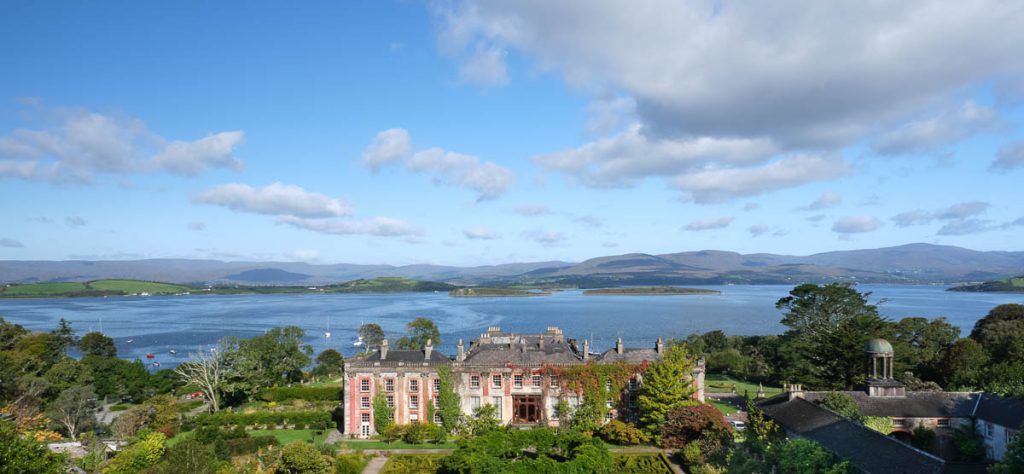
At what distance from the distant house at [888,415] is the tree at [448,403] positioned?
20.1m

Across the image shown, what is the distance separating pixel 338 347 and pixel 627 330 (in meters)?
60.0

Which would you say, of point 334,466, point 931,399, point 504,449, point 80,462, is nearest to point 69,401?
point 80,462

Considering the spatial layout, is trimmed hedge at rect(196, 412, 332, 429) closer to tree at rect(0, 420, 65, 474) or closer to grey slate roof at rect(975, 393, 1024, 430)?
tree at rect(0, 420, 65, 474)

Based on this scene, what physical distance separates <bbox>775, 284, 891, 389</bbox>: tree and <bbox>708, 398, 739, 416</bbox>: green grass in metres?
6.19

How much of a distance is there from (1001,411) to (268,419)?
46418 millimetres

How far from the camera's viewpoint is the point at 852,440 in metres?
26.9

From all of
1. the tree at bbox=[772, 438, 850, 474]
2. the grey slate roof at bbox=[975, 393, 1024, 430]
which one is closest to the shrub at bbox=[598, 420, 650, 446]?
the tree at bbox=[772, 438, 850, 474]

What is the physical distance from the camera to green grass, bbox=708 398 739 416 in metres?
47.2

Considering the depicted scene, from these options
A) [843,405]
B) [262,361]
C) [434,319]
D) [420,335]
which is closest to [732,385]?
[843,405]

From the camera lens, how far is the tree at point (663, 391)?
3872 cm

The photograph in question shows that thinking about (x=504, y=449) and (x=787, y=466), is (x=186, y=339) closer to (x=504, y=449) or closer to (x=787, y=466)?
(x=504, y=449)

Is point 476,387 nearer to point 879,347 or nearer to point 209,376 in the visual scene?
point 209,376

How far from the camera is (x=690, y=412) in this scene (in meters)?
36.4

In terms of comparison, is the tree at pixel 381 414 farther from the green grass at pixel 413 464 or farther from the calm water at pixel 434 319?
the calm water at pixel 434 319
